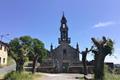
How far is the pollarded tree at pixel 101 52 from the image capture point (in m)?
22.9

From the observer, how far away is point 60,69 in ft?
221

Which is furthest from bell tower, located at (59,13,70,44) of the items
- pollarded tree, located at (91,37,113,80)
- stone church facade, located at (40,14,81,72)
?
pollarded tree, located at (91,37,113,80)

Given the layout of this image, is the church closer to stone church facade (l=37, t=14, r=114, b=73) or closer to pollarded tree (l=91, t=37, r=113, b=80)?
stone church facade (l=37, t=14, r=114, b=73)

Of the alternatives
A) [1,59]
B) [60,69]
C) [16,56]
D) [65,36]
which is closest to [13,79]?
[16,56]

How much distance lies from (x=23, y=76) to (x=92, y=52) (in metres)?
7.69

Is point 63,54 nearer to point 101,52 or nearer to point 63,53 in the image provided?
point 63,53

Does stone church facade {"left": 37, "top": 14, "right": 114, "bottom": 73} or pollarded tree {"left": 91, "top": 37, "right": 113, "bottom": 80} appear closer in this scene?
pollarded tree {"left": 91, "top": 37, "right": 113, "bottom": 80}

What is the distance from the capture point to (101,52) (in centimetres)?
2331

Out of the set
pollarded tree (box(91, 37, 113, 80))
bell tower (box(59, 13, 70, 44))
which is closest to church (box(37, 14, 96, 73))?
bell tower (box(59, 13, 70, 44))

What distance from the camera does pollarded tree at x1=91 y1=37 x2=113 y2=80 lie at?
75.2 feet

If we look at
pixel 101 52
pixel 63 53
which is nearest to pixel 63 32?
pixel 63 53

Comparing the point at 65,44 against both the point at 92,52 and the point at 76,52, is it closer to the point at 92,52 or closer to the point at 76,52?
the point at 76,52

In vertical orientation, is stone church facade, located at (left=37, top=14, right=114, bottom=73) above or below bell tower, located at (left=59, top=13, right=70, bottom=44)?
below

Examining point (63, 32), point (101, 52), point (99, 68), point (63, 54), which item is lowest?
point (99, 68)
